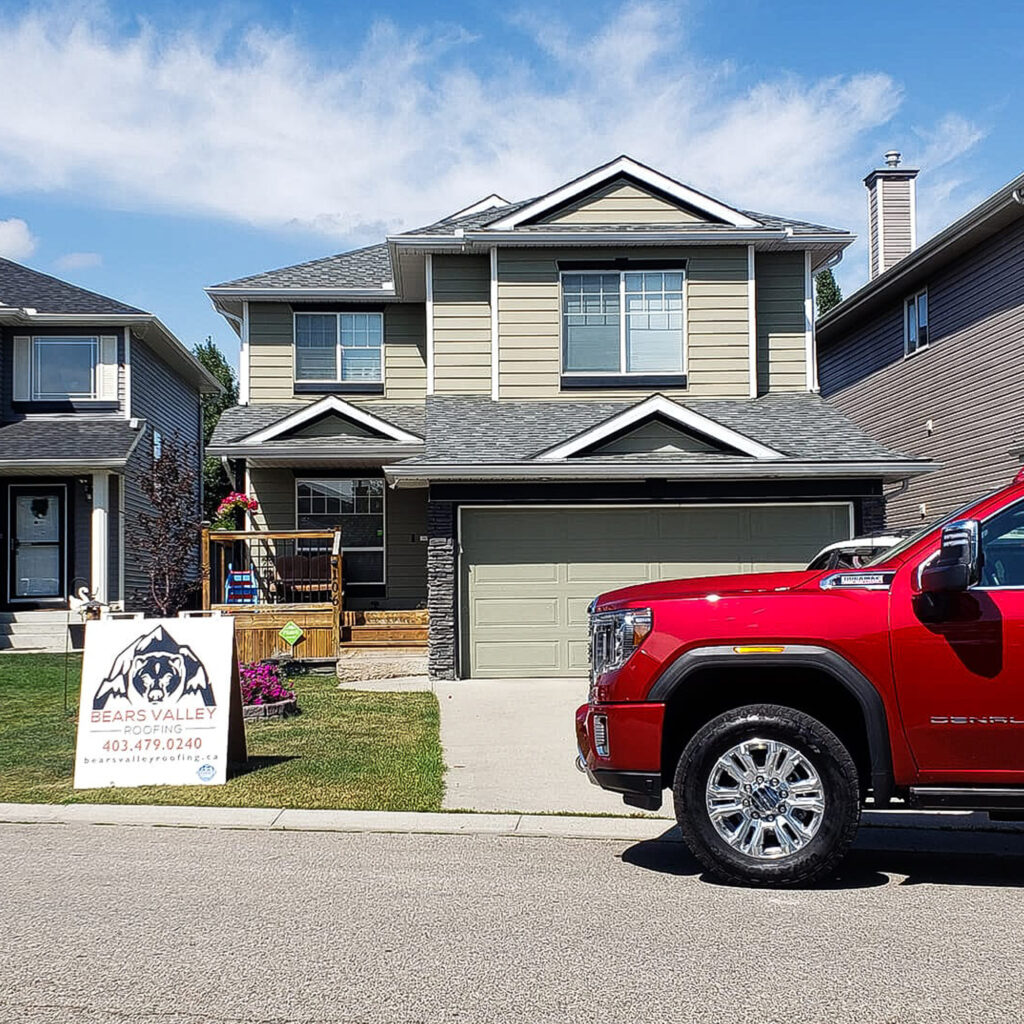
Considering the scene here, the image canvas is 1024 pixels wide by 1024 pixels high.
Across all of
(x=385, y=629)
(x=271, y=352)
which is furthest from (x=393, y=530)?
(x=271, y=352)

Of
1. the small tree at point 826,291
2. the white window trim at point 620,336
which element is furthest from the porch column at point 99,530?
the small tree at point 826,291

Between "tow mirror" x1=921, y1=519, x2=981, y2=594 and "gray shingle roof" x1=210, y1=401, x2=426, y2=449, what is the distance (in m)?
13.6

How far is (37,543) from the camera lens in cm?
2173

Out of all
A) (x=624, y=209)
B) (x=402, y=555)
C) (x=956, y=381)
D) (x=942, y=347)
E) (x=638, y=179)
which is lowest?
(x=402, y=555)

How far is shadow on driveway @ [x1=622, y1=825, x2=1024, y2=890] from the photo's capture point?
21.8 ft

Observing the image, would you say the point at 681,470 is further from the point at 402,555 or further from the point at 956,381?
the point at 956,381

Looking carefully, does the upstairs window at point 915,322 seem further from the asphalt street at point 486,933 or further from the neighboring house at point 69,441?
the asphalt street at point 486,933

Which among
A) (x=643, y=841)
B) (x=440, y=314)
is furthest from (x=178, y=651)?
(x=440, y=314)

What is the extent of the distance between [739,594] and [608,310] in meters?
12.5

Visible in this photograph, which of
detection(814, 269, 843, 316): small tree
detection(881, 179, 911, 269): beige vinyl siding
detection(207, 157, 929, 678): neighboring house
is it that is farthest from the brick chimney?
detection(814, 269, 843, 316): small tree

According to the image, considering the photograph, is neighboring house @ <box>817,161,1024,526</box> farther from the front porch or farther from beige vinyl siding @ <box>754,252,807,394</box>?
the front porch

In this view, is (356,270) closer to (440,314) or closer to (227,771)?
(440,314)

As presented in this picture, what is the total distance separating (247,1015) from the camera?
14.5ft

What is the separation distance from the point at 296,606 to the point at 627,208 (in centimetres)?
773
